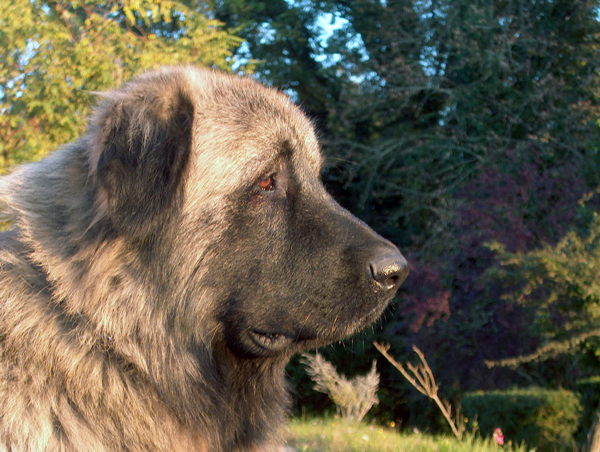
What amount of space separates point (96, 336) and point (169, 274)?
390 millimetres

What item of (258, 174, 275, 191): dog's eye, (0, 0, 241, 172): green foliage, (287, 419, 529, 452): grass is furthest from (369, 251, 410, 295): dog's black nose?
(0, 0, 241, 172): green foliage

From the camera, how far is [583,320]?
29.2ft

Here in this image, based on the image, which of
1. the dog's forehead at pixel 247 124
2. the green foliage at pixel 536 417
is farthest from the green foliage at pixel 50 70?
the green foliage at pixel 536 417

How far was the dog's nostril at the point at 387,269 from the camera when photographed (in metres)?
2.93

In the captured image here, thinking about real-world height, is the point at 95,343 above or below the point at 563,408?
above

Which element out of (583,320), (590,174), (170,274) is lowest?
(583,320)

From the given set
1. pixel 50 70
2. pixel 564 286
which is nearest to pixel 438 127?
pixel 564 286

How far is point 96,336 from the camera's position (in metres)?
2.75

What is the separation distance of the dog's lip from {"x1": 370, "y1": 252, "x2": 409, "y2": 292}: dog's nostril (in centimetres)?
48

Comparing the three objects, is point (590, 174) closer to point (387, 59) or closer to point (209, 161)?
point (387, 59)

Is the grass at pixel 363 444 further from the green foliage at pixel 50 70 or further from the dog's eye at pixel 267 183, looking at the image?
the green foliage at pixel 50 70

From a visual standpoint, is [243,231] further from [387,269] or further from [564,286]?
[564,286]

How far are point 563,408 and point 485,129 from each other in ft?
27.8

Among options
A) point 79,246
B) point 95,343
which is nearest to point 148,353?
point 95,343
